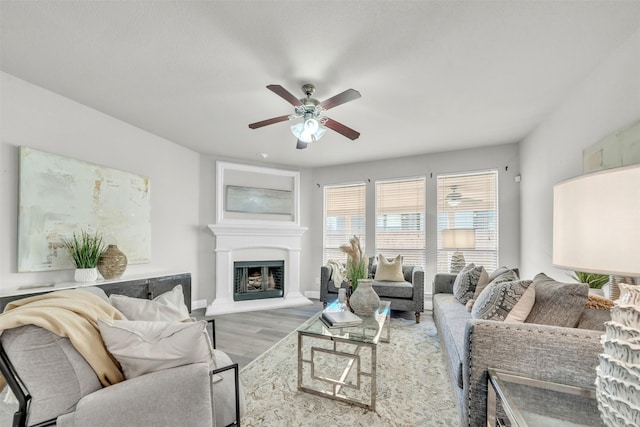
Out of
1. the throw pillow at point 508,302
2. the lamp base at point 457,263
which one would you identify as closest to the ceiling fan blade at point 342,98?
the throw pillow at point 508,302

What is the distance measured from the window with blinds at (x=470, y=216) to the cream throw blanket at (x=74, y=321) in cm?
394

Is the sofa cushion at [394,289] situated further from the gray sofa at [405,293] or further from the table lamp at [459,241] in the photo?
the table lamp at [459,241]

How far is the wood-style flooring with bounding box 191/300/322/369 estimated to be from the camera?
277 centimetres

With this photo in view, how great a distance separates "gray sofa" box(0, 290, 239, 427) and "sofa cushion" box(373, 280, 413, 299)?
9.90 feet

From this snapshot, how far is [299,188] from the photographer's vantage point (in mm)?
5273

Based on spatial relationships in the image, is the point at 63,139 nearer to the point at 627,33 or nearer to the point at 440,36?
the point at 440,36

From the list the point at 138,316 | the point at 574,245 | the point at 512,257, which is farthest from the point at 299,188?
the point at 574,245

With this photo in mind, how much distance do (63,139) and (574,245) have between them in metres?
3.91

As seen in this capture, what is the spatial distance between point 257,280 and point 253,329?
1505 millimetres

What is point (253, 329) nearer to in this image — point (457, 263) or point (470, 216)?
point (457, 263)

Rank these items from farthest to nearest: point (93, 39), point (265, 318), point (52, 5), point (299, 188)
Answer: point (299, 188)
point (265, 318)
point (93, 39)
point (52, 5)

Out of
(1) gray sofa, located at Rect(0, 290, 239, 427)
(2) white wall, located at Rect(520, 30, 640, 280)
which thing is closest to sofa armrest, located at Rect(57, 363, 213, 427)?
(1) gray sofa, located at Rect(0, 290, 239, 427)

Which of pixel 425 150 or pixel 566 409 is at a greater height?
pixel 425 150

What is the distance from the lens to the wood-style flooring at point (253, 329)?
2.77 meters
